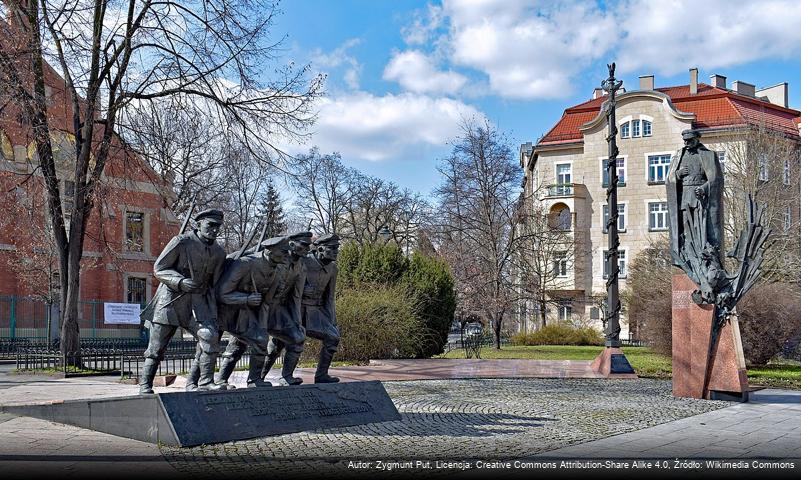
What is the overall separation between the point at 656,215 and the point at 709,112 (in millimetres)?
7234

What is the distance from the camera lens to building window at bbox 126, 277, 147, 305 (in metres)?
45.2

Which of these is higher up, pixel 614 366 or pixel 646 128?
pixel 646 128

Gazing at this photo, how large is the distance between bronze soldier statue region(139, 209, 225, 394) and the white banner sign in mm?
13565

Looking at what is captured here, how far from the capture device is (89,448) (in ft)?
25.8

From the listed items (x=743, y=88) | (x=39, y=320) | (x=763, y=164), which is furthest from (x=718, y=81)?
(x=39, y=320)

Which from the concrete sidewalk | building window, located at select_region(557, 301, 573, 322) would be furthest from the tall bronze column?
building window, located at select_region(557, 301, 573, 322)

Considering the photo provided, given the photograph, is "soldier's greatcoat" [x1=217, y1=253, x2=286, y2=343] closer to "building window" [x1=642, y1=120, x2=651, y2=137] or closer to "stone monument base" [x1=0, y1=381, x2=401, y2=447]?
"stone monument base" [x1=0, y1=381, x2=401, y2=447]

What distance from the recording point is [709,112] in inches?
1941

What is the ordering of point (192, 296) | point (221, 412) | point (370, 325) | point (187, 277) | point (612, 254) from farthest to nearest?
point (370, 325) → point (612, 254) → point (192, 296) → point (187, 277) → point (221, 412)

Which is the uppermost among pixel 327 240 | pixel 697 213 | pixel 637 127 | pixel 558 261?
pixel 637 127

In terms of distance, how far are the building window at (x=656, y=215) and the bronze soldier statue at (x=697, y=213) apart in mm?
37319

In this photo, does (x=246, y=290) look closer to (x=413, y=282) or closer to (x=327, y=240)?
(x=327, y=240)

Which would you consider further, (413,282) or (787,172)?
(787,172)

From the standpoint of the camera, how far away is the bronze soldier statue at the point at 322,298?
1016cm
